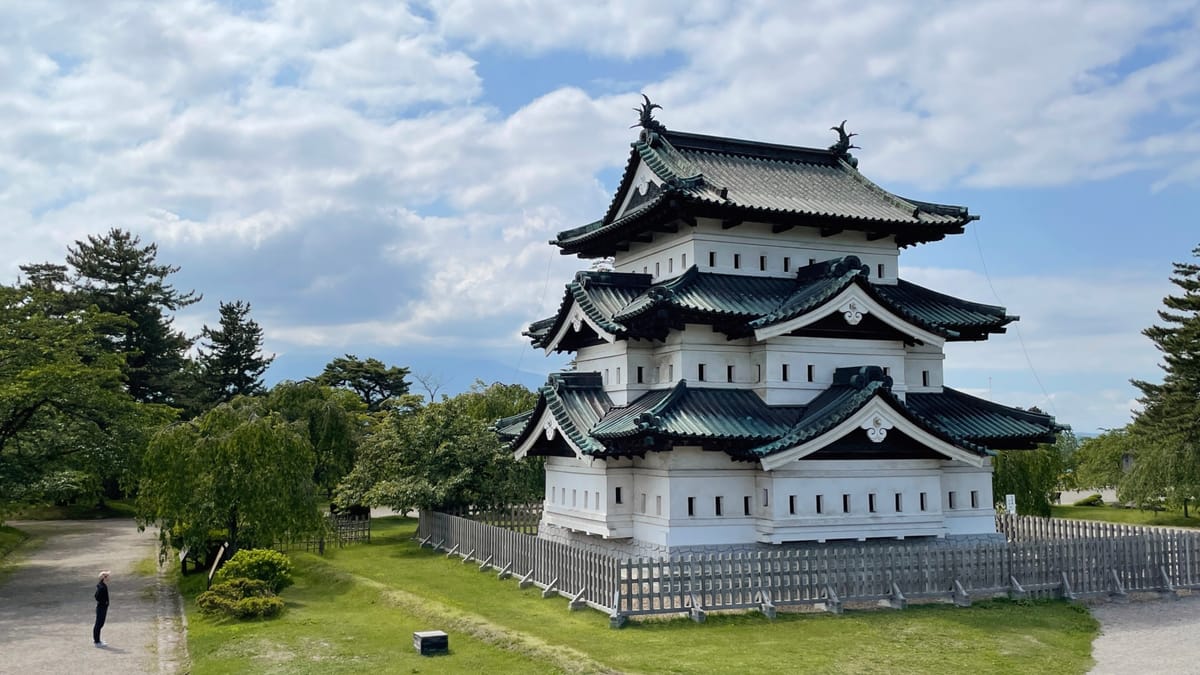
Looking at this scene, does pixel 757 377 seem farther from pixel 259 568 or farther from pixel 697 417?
pixel 259 568

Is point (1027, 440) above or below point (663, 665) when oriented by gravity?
above

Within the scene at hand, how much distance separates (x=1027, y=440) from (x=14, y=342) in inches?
1188

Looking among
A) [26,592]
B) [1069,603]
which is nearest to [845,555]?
[1069,603]

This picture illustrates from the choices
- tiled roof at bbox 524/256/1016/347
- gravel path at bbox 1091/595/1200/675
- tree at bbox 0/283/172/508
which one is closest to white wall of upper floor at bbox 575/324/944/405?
tiled roof at bbox 524/256/1016/347

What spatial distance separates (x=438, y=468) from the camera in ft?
112

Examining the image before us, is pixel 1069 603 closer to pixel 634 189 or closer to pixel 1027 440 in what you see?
pixel 1027 440

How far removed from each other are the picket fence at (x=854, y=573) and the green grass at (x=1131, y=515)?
26796mm

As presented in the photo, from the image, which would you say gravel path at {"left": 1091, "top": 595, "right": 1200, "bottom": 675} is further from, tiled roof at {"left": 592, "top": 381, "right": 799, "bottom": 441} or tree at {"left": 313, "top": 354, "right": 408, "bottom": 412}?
tree at {"left": 313, "top": 354, "right": 408, "bottom": 412}

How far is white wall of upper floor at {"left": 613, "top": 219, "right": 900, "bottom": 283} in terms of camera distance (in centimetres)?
2489

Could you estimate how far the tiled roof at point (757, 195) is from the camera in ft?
78.7

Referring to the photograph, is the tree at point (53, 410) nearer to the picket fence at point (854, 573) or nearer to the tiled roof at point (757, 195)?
the picket fence at point (854, 573)

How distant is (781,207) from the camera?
964 inches

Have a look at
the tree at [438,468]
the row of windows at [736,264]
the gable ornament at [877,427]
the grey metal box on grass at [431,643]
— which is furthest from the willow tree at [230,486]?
the gable ornament at [877,427]

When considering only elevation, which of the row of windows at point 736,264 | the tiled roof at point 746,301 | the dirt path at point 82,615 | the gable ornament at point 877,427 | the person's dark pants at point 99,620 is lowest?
the dirt path at point 82,615
